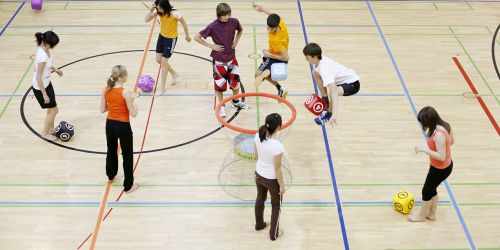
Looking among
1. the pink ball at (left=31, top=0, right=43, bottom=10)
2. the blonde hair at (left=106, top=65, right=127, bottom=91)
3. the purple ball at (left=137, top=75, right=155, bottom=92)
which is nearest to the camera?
the blonde hair at (left=106, top=65, right=127, bottom=91)

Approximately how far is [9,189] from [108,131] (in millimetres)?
1720

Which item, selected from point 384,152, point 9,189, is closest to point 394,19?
point 384,152

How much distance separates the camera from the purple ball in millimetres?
9479

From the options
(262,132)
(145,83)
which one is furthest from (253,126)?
(262,132)

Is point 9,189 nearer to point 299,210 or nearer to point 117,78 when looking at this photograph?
point 117,78

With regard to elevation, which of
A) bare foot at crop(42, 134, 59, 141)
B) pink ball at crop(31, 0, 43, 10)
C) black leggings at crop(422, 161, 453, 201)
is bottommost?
pink ball at crop(31, 0, 43, 10)

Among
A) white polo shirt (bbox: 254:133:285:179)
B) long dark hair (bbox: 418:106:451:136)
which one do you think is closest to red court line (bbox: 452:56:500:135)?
long dark hair (bbox: 418:106:451:136)

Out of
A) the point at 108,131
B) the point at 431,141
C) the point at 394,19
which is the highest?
the point at 431,141

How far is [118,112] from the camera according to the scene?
6715mm

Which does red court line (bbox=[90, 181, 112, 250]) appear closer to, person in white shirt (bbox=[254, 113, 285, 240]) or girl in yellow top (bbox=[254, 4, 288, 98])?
person in white shirt (bbox=[254, 113, 285, 240])

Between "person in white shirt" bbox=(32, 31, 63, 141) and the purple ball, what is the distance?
168 cm

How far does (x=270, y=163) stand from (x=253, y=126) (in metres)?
2.80

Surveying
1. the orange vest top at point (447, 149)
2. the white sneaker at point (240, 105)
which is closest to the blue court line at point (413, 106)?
the orange vest top at point (447, 149)

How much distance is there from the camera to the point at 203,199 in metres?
7.31
